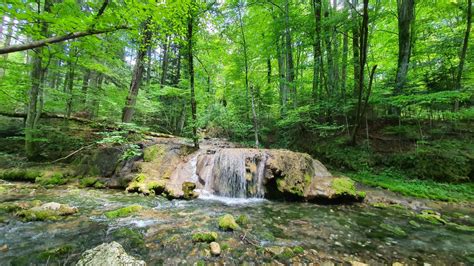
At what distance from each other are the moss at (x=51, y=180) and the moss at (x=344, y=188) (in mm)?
9083

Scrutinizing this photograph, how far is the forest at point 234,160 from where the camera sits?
370 cm

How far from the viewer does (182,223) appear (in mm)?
4891

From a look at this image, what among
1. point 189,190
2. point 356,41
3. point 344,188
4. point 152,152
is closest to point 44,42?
point 189,190

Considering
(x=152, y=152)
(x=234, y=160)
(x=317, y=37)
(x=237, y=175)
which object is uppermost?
(x=317, y=37)

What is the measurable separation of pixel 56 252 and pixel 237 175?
17.3ft

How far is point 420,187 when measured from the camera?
762 centimetres

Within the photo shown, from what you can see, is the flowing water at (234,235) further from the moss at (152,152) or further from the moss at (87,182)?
the moss at (152,152)

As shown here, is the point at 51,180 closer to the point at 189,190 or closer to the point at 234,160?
the point at 189,190

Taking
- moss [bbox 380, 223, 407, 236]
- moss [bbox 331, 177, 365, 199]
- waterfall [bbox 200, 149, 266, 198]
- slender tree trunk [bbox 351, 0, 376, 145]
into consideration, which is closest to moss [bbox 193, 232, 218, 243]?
waterfall [bbox 200, 149, 266, 198]

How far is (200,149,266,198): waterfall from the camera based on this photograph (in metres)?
7.62

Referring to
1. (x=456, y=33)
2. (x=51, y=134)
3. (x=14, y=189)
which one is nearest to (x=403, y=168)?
(x=456, y=33)

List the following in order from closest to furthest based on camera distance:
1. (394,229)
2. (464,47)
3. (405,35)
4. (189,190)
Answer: (394,229), (189,190), (464,47), (405,35)

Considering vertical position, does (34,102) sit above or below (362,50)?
below

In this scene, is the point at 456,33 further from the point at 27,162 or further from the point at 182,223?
the point at 27,162
